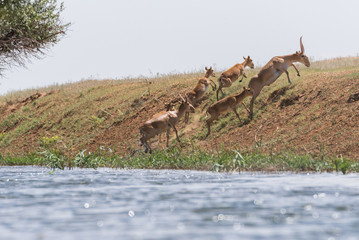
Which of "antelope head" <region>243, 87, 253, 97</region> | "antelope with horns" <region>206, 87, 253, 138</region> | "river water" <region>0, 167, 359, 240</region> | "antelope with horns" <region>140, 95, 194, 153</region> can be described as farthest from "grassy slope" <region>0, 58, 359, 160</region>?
"river water" <region>0, 167, 359, 240</region>

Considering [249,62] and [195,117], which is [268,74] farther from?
[249,62]

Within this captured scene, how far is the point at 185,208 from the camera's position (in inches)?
336

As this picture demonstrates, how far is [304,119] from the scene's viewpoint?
23.2 m

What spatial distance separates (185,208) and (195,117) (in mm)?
20306

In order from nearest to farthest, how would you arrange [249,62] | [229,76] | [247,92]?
[247,92] < [229,76] < [249,62]

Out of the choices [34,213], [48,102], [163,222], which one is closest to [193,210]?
[163,222]

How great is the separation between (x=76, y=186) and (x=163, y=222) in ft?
17.5

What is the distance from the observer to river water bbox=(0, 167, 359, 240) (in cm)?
665

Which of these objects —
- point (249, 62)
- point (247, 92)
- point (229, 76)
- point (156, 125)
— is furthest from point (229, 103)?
point (249, 62)

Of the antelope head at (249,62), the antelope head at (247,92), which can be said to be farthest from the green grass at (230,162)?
the antelope head at (249,62)

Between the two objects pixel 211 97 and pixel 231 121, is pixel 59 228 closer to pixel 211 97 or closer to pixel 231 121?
pixel 231 121

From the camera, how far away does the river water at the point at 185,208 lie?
6648 millimetres

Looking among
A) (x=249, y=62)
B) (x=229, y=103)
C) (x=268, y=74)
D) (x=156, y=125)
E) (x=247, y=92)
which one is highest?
(x=249, y=62)

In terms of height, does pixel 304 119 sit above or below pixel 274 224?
above
